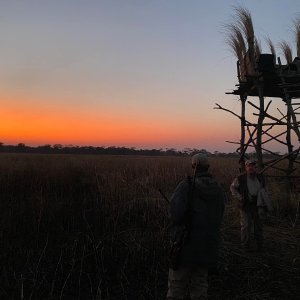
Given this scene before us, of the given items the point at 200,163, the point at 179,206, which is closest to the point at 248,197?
the point at 200,163

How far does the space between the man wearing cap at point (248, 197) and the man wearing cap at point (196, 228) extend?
3.09 metres

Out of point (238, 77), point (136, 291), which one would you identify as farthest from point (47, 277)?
point (238, 77)

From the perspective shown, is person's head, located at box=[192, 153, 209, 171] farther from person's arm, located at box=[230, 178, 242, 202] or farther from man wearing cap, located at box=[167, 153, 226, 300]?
person's arm, located at box=[230, 178, 242, 202]

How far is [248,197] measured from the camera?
7445mm

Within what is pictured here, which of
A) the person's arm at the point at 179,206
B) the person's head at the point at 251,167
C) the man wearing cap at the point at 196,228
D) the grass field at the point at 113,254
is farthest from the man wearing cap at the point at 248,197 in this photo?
the person's arm at the point at 179,206

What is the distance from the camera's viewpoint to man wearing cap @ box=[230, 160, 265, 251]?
24.3ft

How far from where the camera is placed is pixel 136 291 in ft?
18.8

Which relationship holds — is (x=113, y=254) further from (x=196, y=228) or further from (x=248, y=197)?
(x=196, y=228)

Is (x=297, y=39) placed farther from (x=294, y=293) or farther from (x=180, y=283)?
(x=180, y=283)

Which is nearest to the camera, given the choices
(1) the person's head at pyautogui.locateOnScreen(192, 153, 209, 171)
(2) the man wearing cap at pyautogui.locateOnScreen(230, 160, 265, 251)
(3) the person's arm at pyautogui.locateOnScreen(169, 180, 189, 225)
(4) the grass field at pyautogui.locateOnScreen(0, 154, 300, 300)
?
(3) the person's arm at pyautogui.locateOnScreen(169, 180, 189, 225)

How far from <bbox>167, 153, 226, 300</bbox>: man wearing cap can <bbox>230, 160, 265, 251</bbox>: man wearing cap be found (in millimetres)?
3086

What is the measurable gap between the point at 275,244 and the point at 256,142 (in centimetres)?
319

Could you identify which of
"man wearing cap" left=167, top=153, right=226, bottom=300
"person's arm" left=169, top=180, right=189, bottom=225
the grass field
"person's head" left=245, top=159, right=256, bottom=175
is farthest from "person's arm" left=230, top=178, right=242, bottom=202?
"person's arm" left=169, top=180, right=189, bottom=225

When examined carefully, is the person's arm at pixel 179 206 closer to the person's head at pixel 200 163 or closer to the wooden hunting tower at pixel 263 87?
the person's head at pixel 200 163
